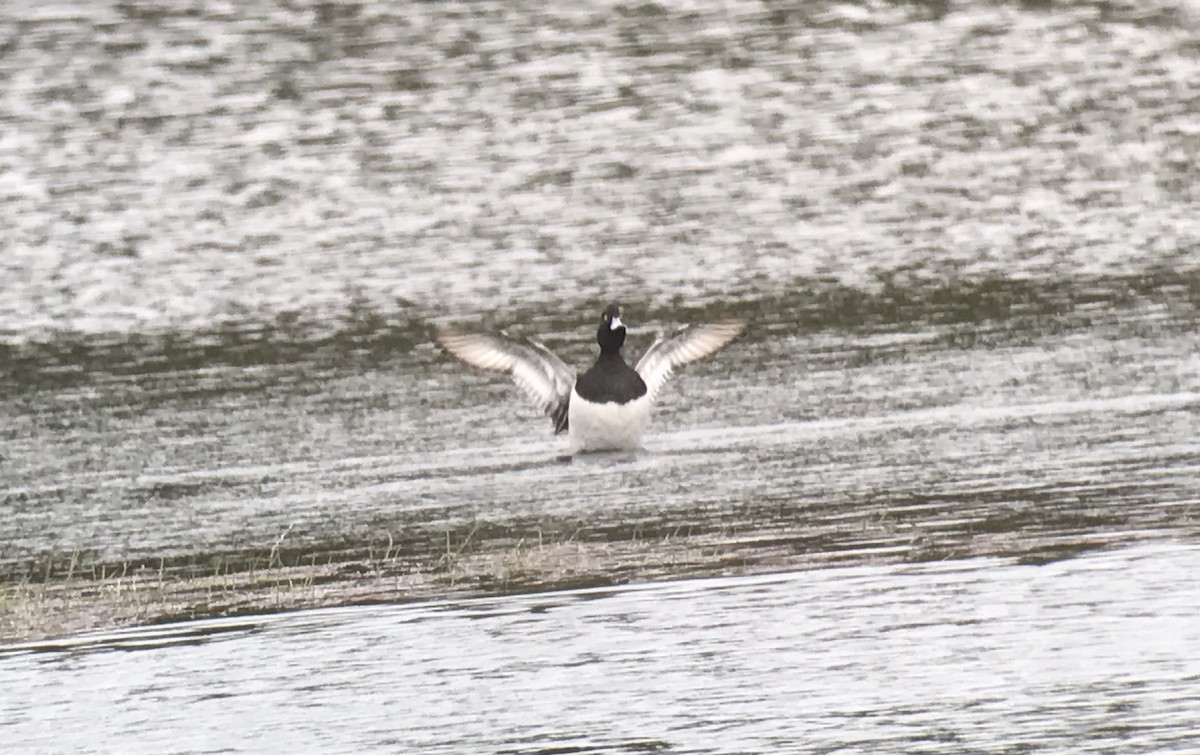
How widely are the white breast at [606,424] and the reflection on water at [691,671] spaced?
159 inches

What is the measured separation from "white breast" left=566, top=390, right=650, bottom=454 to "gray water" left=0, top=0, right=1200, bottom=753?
0.49 feet

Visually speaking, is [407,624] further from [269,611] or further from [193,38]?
[193,38]

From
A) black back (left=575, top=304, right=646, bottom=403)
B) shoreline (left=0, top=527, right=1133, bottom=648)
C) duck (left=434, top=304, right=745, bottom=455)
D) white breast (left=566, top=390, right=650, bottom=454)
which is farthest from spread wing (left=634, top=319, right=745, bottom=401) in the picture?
shoreline (left=0, top=527, right=1133, bottom=648)

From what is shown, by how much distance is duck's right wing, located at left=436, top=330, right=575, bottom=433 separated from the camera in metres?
15.6

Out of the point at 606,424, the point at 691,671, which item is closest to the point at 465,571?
the point at 691,671

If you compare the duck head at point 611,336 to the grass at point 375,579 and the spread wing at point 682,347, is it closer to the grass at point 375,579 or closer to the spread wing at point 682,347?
the spread wing at point 682,347

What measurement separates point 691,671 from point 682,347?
692cm

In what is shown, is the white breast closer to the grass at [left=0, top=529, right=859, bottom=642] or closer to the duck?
the duck

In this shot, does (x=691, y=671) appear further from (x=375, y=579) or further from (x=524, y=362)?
(x=524, y=362)

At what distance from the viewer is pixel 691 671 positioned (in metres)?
9.01

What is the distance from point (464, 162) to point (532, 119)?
69.7 inches

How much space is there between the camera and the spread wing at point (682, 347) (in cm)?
1570

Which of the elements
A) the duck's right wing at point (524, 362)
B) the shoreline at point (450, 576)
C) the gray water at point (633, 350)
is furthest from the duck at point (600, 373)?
the shoreline at point (450, 576)

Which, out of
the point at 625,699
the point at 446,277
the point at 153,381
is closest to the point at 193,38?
the point at 446,277
